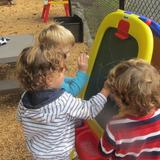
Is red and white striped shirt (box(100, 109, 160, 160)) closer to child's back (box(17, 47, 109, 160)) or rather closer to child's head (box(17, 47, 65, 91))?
child's back (box(17, 47, 109, 160))

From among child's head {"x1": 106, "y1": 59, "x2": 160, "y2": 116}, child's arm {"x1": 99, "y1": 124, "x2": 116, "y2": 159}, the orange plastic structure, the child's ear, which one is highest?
child's head {"x1": 106, "y1": 59, "x2": 160, "y2": 116}

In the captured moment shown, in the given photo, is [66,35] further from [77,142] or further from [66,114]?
[77,142]

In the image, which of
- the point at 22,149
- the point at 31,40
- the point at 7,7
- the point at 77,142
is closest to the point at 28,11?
the point at 7,7

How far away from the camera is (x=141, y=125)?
2.08 metres

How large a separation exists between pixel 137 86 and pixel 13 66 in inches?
147

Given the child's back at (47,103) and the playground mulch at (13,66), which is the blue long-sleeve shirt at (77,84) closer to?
the child's back at (47,103)

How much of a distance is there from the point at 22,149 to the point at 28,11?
4593 millimetres

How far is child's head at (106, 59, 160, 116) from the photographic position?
1.96 m

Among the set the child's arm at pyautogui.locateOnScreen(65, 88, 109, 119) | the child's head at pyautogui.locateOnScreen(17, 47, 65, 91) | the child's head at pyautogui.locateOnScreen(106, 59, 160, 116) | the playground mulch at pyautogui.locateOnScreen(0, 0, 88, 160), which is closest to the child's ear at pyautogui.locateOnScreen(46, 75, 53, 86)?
the child's head at pyautogui.locateOnScreen(17, 47, 65, 91)

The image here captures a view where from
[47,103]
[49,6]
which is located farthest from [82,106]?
[49,6]

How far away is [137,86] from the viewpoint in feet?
6.42

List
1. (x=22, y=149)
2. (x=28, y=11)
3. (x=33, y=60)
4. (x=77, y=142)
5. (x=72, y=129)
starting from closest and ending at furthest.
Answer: (x=33, y=60), (x=72, y=129), (x=77, y=142), (x=22, y=149), (x=28, y=11)

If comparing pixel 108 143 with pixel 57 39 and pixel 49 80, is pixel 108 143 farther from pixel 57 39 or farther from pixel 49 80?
pixel 57 39

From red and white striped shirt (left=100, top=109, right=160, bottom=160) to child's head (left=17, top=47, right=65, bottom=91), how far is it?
0.41 metres
